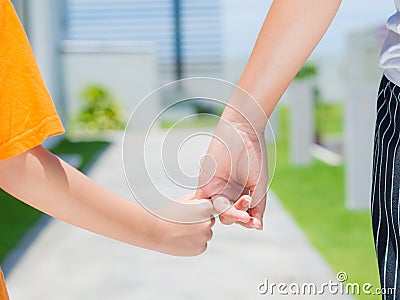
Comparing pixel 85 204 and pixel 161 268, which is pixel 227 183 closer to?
pixel 85 204

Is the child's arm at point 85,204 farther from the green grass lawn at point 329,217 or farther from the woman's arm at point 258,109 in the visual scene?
the green grass lawn at point 329,217

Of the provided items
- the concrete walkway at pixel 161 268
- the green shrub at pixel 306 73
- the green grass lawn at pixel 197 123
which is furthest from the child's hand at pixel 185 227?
the green shrub at pixel 306 73

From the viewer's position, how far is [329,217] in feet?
16.2

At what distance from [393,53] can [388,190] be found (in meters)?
0.17

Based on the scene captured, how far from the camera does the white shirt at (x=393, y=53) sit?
3.44ft

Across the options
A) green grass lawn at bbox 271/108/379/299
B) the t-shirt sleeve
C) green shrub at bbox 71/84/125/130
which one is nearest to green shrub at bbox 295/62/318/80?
green grass lawn at bbox 271/108/379/299

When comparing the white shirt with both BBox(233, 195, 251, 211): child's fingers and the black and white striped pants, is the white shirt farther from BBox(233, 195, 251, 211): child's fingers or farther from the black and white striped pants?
BBox(233, 195, 251, 211): child's fingers

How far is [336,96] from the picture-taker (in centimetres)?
→ 1268

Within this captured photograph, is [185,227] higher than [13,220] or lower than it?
higher

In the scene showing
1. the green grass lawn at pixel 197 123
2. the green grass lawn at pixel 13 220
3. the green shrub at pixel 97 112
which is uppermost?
the green grass lawn at pixel 197 123

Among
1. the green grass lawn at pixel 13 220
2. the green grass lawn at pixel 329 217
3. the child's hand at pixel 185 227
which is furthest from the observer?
the green grass lawn at pixel 13 220

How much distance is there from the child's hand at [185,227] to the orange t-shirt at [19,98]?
0.73 feet

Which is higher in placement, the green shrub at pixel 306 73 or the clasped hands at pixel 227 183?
the clasped hands at pixel 227 183

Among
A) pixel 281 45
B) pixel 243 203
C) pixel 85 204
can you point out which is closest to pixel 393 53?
pixel 281 45
